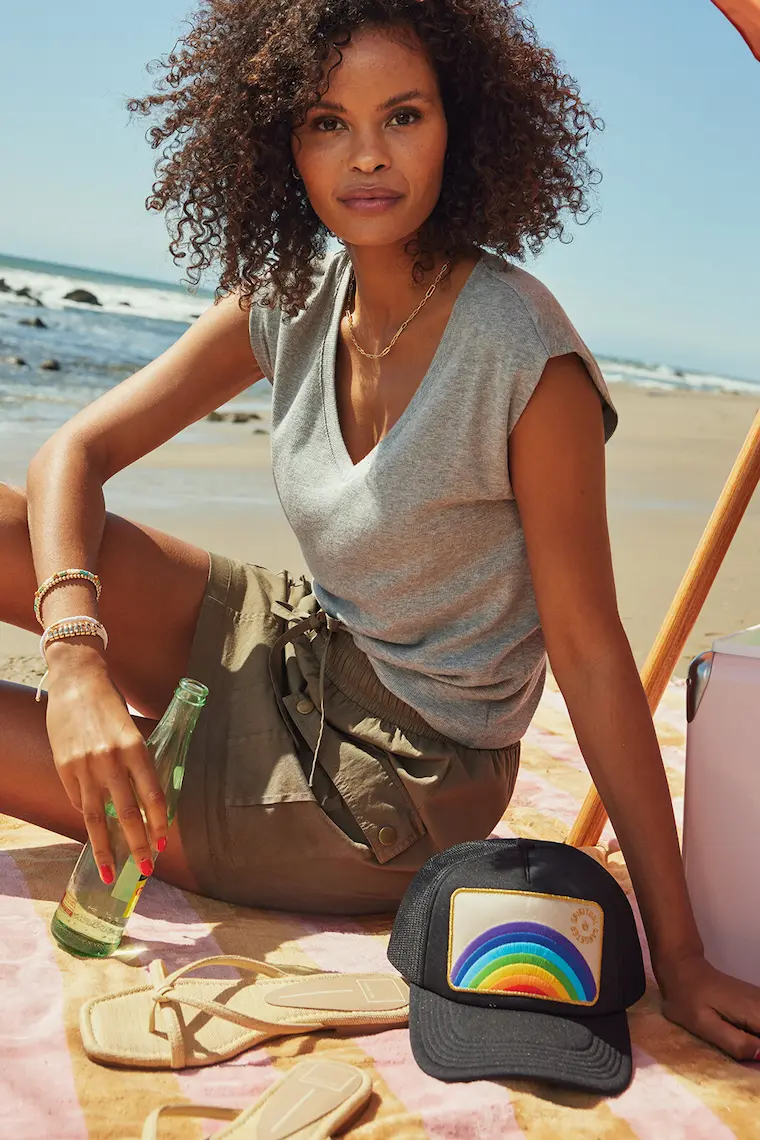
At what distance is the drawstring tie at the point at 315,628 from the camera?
182 cm

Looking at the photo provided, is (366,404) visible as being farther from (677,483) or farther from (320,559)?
A: (677,483)

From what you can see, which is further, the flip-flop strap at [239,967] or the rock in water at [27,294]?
the rock in water at [27,294]

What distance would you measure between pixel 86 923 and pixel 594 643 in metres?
0.81

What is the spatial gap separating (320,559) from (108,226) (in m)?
31.9

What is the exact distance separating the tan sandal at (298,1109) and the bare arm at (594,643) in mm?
480

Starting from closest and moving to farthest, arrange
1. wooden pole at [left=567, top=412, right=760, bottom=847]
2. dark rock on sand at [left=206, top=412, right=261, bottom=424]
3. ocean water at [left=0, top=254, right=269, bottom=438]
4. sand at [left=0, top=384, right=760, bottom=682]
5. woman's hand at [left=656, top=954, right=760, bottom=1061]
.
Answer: woman's hand at [left=656, top=954, right=760, bottom=1061] → wooden pole at [left=567, top=412, right=760, bottom=847] → sand at [left=0, top=384, right=760, bottom=682] → dark rock on sand at [left=206, top=412, right=261, bottom=424] → ocean water at [left=0, top=254, right=269, bottom=438]

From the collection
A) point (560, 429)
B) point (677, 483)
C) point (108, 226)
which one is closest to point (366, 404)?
point (560, 429)

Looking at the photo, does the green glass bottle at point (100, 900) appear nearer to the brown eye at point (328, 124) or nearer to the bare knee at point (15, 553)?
the bare knee at point (15, 553)

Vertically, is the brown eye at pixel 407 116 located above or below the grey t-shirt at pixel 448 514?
above

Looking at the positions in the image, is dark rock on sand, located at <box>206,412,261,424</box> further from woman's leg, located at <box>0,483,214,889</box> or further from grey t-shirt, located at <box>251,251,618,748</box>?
grey t-shirt, located at <box>251,251,618,748</box>

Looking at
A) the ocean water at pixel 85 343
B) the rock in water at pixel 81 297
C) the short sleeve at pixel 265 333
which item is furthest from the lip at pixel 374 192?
the rock in water at pixel 81 297

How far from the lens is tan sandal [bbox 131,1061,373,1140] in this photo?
1229 mm

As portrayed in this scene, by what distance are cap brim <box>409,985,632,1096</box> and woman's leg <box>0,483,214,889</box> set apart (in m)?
0.56

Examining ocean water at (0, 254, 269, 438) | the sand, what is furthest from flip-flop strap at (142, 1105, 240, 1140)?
ocean water at (0, 254, 269, 438)
